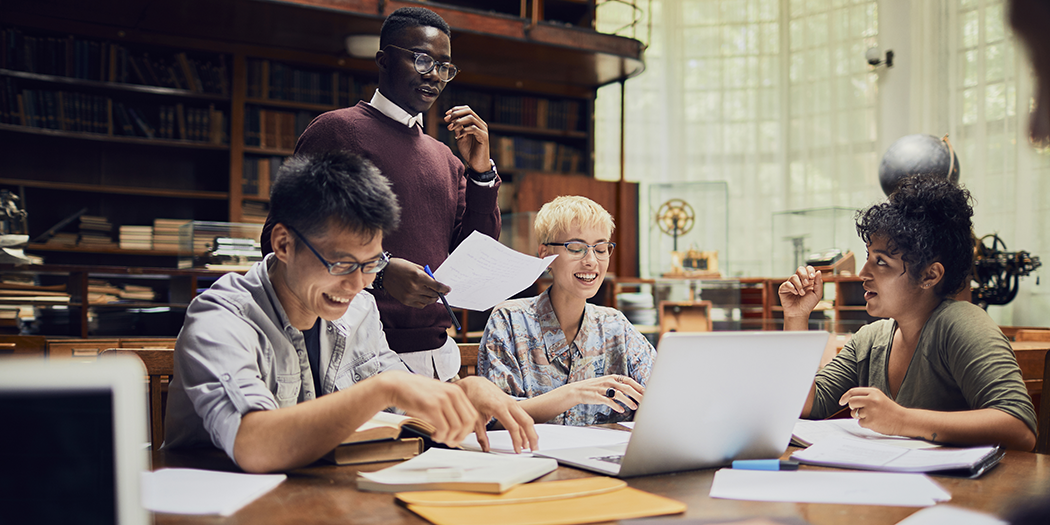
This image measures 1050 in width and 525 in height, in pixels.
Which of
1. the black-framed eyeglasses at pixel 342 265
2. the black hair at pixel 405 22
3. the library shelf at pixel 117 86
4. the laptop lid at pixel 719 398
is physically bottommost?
the laptop lid at pixel 719 398

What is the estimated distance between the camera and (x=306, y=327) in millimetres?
1255

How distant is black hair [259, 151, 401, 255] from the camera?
1.14m

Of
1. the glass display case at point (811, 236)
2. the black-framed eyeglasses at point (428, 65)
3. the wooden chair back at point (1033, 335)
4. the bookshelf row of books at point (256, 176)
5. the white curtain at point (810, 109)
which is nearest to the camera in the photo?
the black-framed eyeglasses at point (428, 65)

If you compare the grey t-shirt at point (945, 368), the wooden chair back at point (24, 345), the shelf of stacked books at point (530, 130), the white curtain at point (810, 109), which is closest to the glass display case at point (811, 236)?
the white curtain at point (810, 109)

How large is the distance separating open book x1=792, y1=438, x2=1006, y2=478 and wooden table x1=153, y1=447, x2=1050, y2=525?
3 centimetres

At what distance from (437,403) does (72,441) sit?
1.56 ft

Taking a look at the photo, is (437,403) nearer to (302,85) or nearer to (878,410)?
(878,410)

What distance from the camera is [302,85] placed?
5.23 meters

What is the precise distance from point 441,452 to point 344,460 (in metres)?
0.14

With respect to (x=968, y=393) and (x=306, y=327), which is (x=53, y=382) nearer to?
(x=306, y=327)

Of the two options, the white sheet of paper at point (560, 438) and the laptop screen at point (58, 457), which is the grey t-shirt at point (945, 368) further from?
the laptop screen at point (58, 457)

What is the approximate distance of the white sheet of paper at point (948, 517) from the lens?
2.53ft

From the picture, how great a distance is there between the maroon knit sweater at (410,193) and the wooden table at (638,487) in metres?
0.69

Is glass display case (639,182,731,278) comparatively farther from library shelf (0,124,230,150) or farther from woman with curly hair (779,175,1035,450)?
woman with curly hair (779,175,1035,450)
